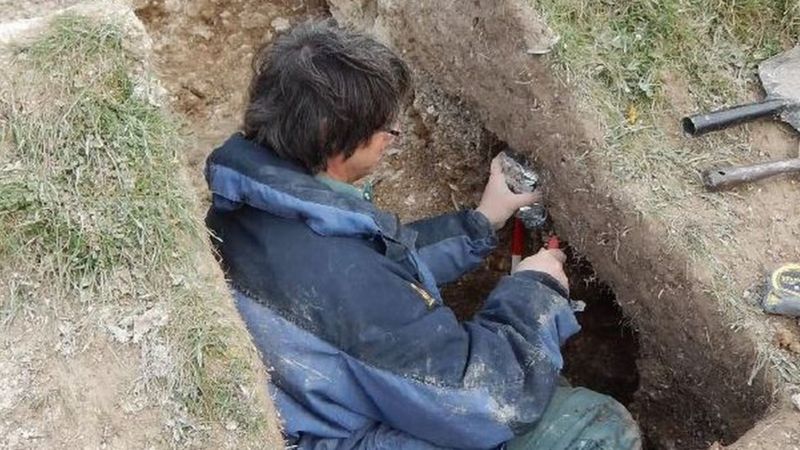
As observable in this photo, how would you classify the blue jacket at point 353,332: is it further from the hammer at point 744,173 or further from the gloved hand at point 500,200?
the hammer at point 744,173

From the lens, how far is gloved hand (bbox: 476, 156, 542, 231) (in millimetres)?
3898

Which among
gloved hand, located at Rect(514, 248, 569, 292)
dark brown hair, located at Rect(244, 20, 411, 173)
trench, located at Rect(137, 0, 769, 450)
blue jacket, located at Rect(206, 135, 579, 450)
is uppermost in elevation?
dark brown hair, located at Rect(244, 20, 411, 173)

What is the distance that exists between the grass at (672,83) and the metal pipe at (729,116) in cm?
5

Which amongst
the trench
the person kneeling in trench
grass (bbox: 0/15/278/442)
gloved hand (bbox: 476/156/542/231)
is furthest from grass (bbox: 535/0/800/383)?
grass (bbox: 0/15/278/442)

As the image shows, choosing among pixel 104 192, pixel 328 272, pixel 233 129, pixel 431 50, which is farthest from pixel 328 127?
pixel 233 129

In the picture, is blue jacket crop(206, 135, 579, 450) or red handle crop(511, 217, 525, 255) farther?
red handle crop(511, 217, 525, 255)

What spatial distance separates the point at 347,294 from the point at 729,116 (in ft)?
5.93

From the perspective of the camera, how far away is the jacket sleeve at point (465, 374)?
116 inches

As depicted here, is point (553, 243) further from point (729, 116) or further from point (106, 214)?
point (106, 214)

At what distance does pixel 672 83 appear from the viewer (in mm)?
3939

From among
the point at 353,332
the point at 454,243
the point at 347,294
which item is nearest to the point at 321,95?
the point at 347,294

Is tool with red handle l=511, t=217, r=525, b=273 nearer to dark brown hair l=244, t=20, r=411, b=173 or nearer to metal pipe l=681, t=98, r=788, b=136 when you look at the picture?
metal pipe l=681, t=98, r=788, b=136

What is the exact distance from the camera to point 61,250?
2930mm

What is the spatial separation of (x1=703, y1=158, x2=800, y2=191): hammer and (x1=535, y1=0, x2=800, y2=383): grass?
5 cm
